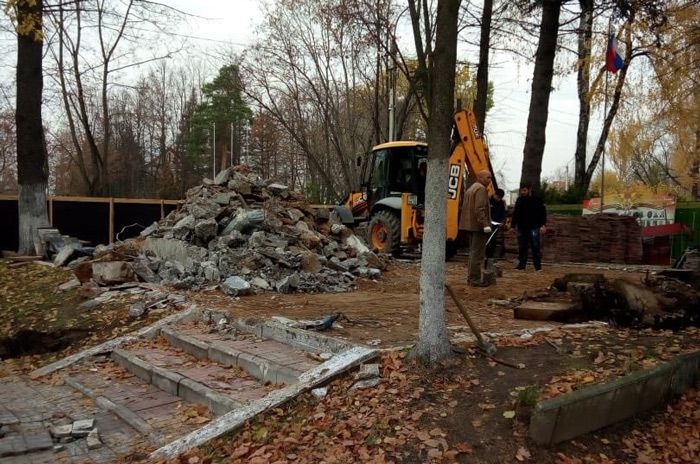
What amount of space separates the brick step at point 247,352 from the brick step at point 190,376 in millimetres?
77

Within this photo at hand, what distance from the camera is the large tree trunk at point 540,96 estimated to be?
1377 centimetres

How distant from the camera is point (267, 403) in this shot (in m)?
4.70

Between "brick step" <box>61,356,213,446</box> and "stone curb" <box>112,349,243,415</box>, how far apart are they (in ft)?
0.18

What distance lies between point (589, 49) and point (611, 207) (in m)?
6.58

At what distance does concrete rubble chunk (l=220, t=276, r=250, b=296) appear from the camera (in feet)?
29.3

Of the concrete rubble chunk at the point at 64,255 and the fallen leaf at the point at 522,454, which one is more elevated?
the concrete rubble chunk at the point at 64,255

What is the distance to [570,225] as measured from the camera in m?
16.4

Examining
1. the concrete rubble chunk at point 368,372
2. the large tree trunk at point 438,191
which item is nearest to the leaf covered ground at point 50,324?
the concrete rubble chunk at point 368,372

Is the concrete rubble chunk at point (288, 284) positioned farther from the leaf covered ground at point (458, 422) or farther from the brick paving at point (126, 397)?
the leaf covered ground at point (458, 422)

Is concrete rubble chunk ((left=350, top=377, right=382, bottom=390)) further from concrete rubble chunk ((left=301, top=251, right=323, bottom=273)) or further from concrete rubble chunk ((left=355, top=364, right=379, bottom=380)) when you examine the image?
concrete rubble chunk ((left=301, top=251, right=323, bottom=273))

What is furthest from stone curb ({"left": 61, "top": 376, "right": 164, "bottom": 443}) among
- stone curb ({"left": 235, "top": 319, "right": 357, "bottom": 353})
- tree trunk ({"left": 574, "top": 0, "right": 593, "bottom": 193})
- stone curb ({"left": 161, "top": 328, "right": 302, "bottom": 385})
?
tree trunk ({"left": 574, "top": 0, "right": 593, "bottom": 193})

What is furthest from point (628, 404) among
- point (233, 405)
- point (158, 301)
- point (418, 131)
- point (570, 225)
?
point (418, 131)

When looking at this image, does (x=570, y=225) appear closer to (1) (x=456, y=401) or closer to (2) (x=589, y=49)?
(2) (x=589, y=49)

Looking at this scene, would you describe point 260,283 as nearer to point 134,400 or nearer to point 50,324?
point 50,324
